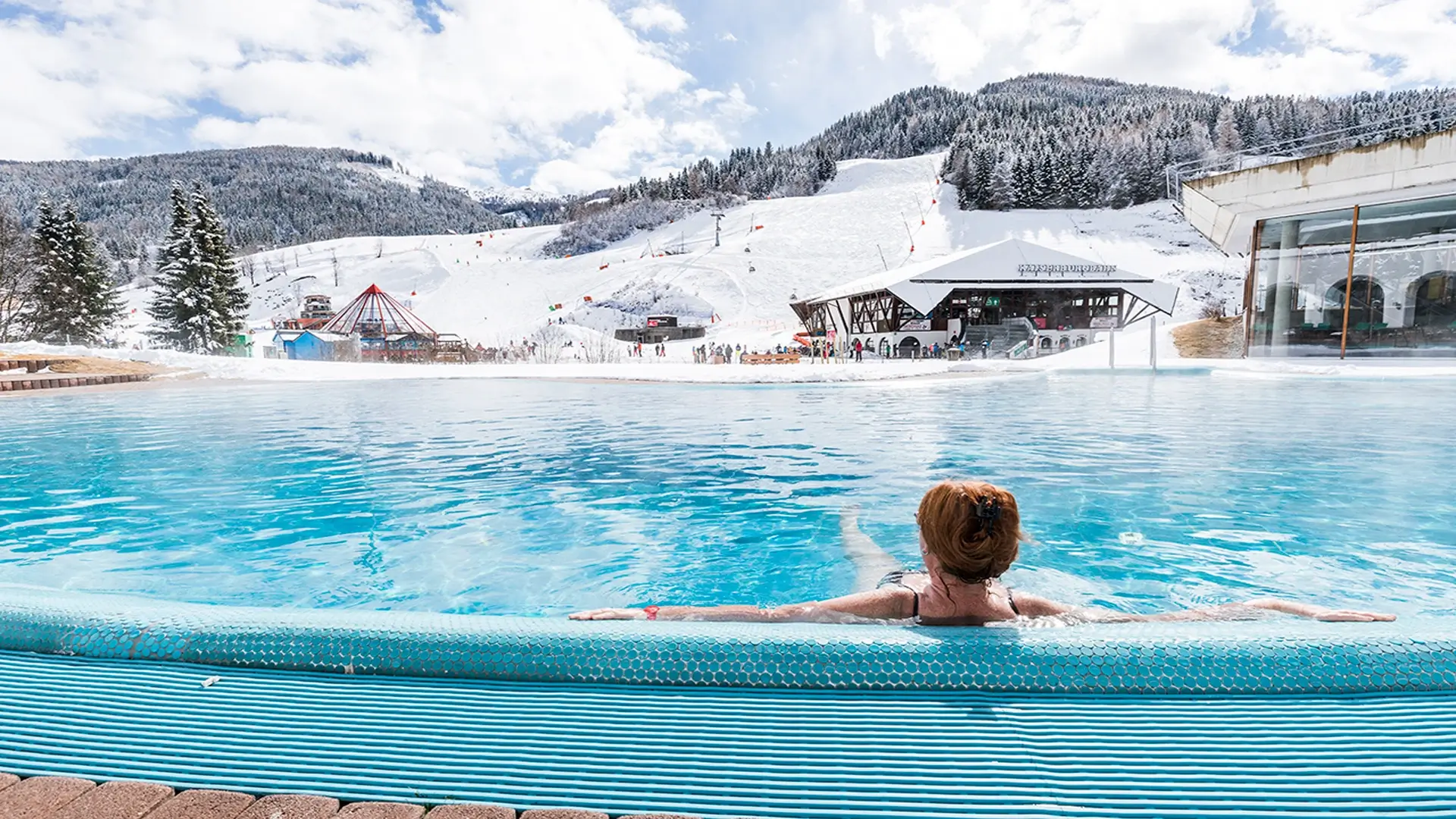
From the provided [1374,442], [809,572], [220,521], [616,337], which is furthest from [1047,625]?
[616,337]

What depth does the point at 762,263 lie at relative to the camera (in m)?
54.9

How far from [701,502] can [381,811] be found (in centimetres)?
485

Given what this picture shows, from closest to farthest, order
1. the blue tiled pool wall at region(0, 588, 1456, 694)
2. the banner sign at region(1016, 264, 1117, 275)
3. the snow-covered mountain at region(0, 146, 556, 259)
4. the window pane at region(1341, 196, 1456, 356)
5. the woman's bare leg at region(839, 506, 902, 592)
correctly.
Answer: the blue tiled pool wall at region(0, 588, 1456, 694) < the woman's bare leg at region(839, 506, 902, 592) < the window pane at region(1341, 196, 1456, 356) < the banner sign at region(1016, 264, 1117, 275) < the snow-covered mountain at region(0, 146, 556, 259)

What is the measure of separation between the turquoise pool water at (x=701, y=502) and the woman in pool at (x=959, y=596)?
167 centimetres

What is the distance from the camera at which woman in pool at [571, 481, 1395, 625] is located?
2326 millimetres

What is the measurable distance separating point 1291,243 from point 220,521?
22.1m

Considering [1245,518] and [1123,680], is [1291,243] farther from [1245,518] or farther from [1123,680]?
[1123,680]

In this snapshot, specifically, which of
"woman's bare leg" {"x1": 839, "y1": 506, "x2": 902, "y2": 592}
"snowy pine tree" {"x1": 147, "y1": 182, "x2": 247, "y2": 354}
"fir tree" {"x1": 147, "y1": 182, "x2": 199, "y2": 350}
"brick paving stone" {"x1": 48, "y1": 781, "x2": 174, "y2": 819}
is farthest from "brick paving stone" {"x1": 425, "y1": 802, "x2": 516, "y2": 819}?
"fir tree" {"x1": 147, "y1": 182, "x2": 199, "y2": 350}

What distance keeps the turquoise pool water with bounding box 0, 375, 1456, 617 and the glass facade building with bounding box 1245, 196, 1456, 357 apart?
21.0 feet

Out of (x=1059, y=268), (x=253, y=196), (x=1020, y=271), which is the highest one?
(x=253, y=196)

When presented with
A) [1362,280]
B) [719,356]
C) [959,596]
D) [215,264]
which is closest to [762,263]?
[719,356]

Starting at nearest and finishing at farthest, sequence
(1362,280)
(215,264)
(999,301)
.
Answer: (1362,280) < (215,264) < (999,301)

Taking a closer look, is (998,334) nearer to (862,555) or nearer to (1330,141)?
(1330,141)

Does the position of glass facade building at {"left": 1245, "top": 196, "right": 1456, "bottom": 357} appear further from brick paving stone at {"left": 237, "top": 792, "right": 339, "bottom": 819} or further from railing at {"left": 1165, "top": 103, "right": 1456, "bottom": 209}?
brick paving stone at {"left": 237, "top": 792, "right": 339, "bottom": 819}
